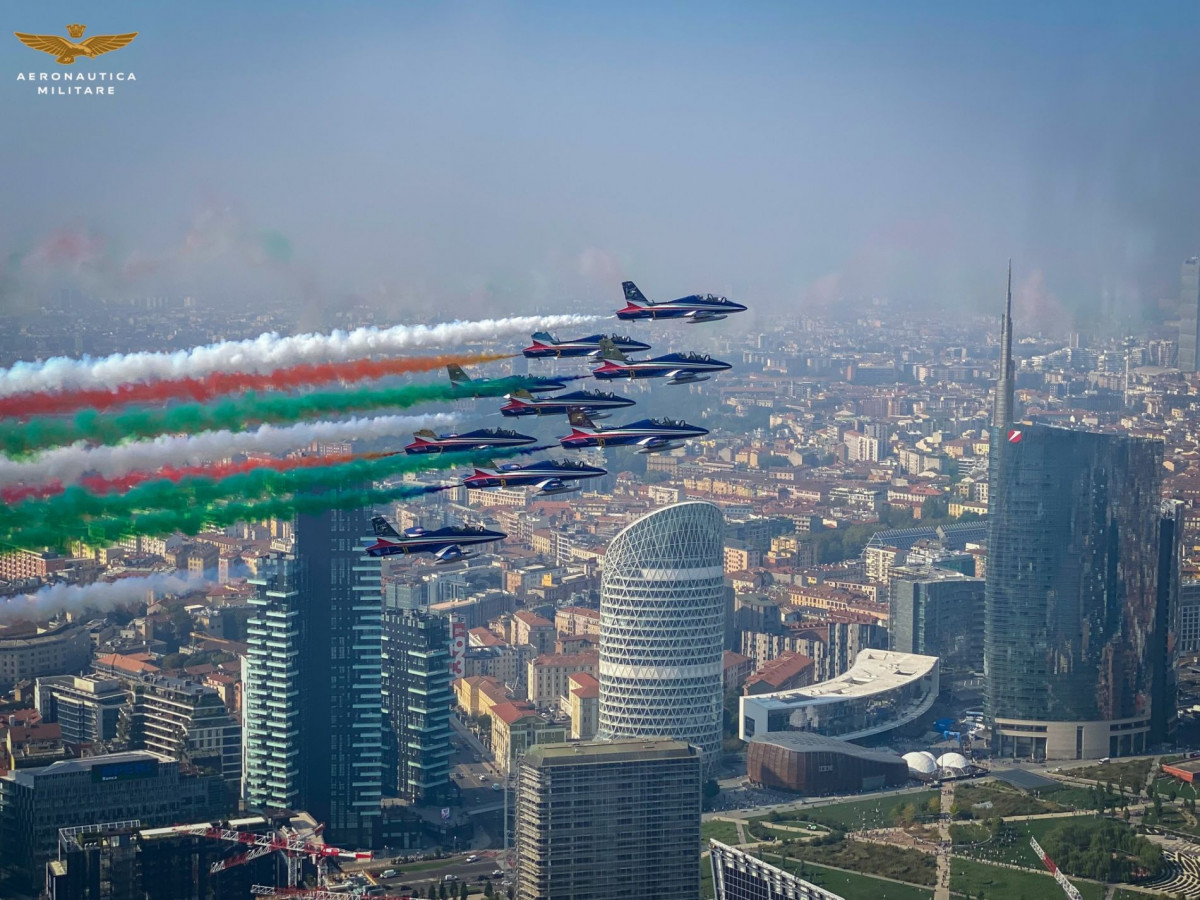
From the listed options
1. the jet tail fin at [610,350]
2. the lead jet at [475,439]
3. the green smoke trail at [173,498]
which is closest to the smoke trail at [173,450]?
the green smoke trail at [173,498]

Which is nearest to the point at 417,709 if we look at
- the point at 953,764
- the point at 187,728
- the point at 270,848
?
the point at 187,728

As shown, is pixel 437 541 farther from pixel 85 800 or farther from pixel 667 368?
pixel 85 800

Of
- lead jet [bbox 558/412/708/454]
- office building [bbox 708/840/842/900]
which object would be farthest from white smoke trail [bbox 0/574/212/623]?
office building [bbox 708/840/842/900]

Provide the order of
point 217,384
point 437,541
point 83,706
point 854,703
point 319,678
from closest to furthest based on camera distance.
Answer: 1. point 217,384
2. point 437,541
3. point 319,678
4. point 83,706
5. point 854,703

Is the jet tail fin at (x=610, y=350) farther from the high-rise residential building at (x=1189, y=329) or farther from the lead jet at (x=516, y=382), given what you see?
the high-rise residential building at (x=1189, y=329)

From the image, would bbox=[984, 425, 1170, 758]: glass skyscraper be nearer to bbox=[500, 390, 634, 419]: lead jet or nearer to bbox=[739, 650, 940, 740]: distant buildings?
bbox=[739, 650, 940, 740]: distant buildings

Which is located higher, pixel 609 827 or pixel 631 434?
pixel 631 434
